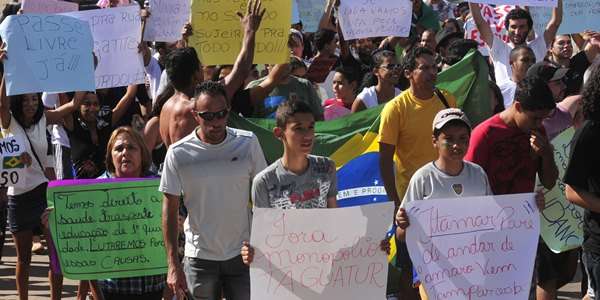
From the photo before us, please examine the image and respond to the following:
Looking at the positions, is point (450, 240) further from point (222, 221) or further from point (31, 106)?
point (31, 106)

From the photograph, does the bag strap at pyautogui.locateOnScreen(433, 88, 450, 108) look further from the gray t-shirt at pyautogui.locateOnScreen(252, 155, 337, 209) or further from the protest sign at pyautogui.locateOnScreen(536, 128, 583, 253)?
the gray t-shirt at pyautogui.locateOnScreen(252, 155, 337, 209)

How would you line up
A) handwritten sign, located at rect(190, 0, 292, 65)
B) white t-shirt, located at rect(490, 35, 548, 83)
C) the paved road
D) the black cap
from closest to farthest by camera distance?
the black cap < handwritten sign, located at rect(190, 0, 292, 65) < the paved road < white t-shirt, located at rect(490, 35, 548, 83)

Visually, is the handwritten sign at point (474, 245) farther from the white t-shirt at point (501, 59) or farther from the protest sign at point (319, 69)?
the protest sign at point (319, 69)

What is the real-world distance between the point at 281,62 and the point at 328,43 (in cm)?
292

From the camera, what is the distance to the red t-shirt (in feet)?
21.9

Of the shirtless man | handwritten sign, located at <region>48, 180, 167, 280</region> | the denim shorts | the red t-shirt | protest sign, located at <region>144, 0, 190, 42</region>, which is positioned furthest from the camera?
protest sign, located at <region>144, 0, 190, 42</region>

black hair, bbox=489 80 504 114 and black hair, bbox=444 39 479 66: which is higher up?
black hair, bbox=444 39 479 66

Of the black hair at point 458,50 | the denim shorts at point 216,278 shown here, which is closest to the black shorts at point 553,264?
the denim shorts at point 216,278

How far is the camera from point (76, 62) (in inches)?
346

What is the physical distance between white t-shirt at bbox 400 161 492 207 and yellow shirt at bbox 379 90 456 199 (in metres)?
1.01

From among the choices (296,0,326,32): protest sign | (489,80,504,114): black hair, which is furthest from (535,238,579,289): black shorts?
(296,0,326,32): protest sign

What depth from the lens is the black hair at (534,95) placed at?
6.51 metres

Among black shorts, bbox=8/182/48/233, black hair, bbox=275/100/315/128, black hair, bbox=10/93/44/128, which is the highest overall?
black hair, bbox=275/100/315/128

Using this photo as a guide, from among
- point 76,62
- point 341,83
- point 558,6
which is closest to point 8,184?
point 76,62
